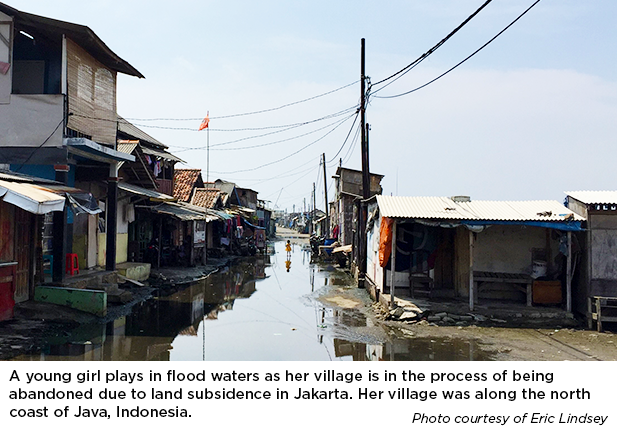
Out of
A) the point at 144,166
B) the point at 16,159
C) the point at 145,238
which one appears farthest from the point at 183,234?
the point at 16,159

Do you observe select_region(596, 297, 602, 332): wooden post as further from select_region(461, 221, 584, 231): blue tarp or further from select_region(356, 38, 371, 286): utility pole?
select_region(356, 38, 371, 286): utility pole

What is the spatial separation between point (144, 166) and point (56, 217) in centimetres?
780

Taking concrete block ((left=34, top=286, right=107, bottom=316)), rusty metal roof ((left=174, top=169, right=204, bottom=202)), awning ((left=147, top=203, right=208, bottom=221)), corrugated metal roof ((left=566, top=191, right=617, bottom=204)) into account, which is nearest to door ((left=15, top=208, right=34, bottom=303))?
concrete block ((left=34, top=286, right=107, bottom=316))

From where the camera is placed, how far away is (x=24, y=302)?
11.9 meters

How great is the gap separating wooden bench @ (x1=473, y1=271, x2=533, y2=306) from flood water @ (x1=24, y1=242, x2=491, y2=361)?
3.39 metres

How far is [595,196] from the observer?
1355 cm

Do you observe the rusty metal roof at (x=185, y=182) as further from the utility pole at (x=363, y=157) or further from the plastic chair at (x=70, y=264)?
the plastic chair at (x=70, y=264)

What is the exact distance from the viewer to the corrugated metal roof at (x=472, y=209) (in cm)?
1342

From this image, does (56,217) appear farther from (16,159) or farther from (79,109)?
(79,109)

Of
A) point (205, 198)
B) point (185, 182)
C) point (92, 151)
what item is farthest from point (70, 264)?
point (185, 182)

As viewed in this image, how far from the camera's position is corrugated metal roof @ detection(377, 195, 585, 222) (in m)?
13.4

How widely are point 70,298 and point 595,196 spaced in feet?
47.6

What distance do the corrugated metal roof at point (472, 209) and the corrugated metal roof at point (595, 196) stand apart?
473 mm

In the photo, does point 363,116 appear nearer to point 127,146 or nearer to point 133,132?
point 127,146
